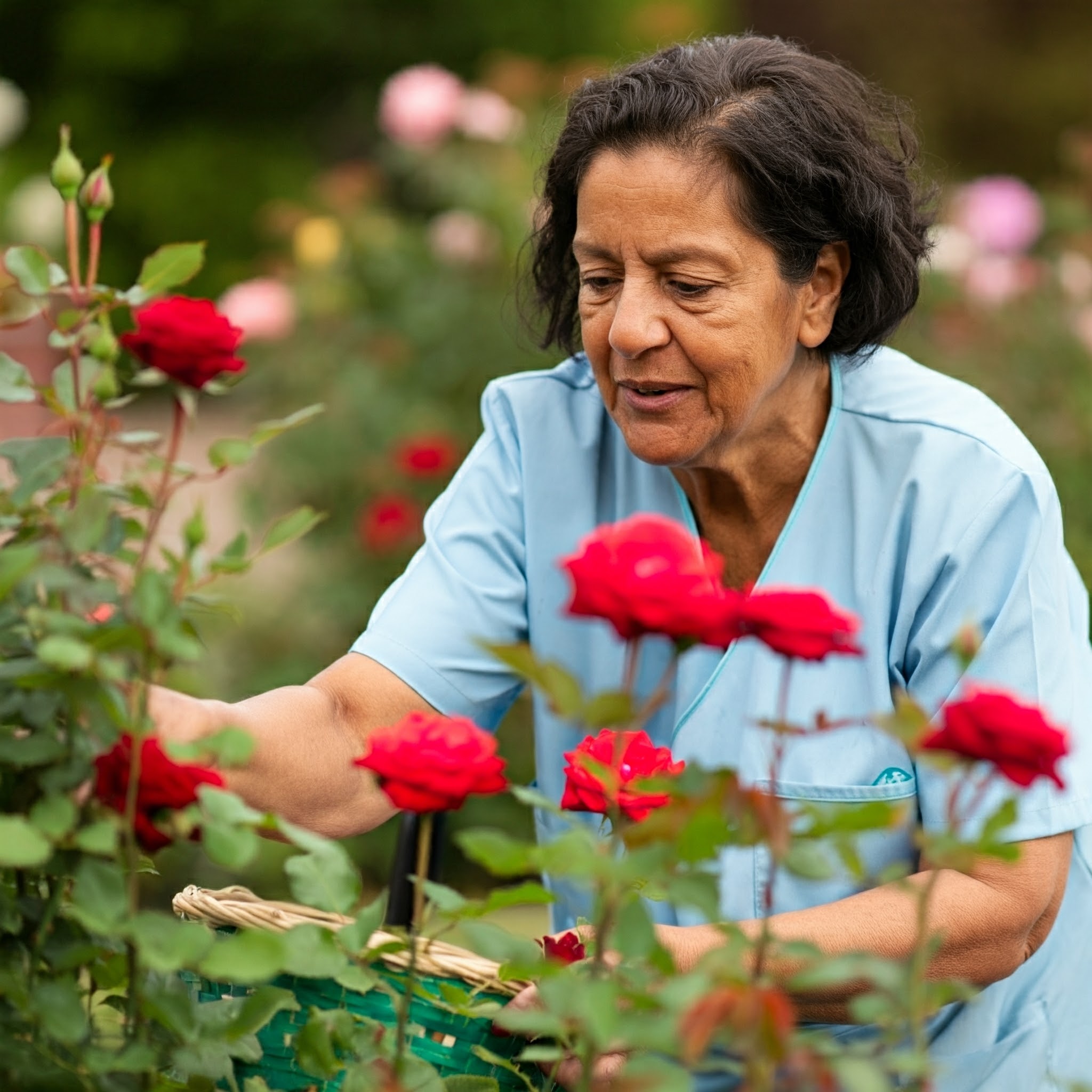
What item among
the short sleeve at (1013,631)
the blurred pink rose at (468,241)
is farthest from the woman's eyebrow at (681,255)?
the blurred pink rose at (468,241)

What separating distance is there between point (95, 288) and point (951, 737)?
652 millimetres

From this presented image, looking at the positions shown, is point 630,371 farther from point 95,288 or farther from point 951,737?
point 951,737

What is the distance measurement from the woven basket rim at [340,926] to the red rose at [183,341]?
0.45 meters

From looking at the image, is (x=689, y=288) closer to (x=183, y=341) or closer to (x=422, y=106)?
(x=183, y=341)

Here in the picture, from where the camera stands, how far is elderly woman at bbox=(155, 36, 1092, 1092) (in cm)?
170

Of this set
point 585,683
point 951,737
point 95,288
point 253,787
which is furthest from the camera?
point 585,683

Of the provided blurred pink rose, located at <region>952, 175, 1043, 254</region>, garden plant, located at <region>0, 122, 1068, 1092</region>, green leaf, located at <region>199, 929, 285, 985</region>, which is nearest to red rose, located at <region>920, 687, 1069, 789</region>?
garden plant, located at <region>0, 122, 1068, 1092</region>

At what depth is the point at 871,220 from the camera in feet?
6.01

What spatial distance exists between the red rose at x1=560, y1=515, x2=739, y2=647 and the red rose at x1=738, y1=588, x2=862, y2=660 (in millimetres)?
17

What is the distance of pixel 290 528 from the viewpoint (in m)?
1.14

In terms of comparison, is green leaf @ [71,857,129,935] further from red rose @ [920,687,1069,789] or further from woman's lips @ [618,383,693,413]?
woman's lips @ [618,383,693,413]

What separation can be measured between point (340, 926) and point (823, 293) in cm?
94

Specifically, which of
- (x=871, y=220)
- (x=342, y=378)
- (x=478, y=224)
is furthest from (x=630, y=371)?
(x=478, y=224)

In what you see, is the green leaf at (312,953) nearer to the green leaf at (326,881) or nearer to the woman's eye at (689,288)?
the green leaf at (326,881)
